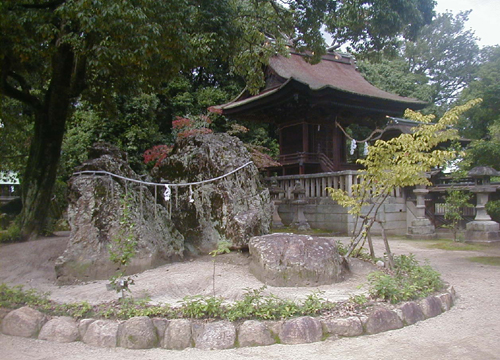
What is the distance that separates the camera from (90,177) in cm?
647

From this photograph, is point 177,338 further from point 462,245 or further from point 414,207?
point 414,207

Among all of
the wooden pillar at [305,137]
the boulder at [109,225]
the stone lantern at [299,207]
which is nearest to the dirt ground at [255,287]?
the boulder at [109,225]

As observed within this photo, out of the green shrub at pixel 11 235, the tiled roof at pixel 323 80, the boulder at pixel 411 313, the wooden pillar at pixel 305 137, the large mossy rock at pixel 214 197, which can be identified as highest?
the tiled roof at pixel 323 80

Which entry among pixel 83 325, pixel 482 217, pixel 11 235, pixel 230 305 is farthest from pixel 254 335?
pixel 482 217

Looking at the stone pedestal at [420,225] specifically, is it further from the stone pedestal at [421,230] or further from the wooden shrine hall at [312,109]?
the wooden shrine hall at [312,109]

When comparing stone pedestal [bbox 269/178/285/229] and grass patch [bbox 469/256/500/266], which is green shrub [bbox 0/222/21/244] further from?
grass patch [bbox 469/256/500/266]

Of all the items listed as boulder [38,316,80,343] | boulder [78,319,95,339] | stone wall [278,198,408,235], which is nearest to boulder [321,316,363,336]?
boulder [78,319,95,339]

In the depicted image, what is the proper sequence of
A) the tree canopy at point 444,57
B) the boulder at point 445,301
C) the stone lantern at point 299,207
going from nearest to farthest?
the boulder at point 445,301
the stone lantern at point 299,207
the tree canopy at point 444,57

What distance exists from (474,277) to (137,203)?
5.85 meters

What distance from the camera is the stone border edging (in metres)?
3.95

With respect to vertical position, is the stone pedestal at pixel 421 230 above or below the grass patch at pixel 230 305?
above

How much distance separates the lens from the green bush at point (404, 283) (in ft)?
15.2

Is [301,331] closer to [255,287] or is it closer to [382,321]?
[382,321]

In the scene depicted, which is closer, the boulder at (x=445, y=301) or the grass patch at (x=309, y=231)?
the boulder at (x=445, y=301)
